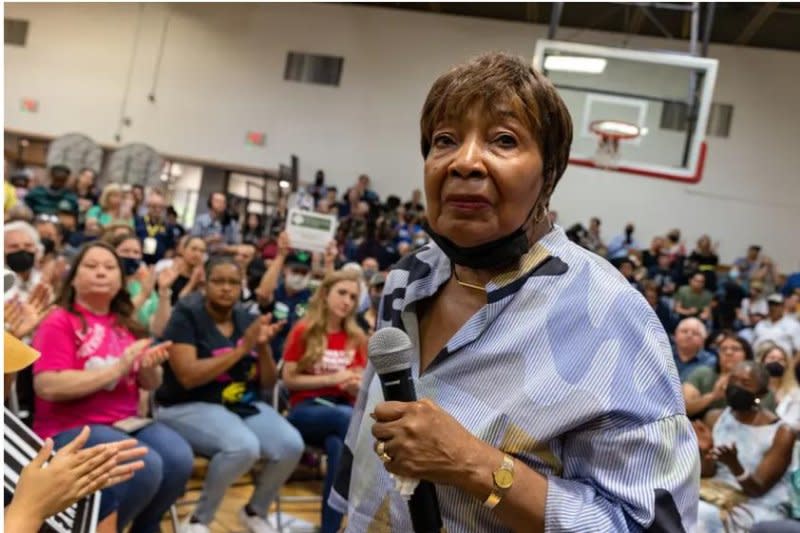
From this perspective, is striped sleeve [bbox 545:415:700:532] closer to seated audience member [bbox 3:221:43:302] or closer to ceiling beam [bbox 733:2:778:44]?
seated audience member [bbox 3:221:43:302]

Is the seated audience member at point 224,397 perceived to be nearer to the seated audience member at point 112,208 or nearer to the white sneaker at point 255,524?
the white sneaker at point 255,524

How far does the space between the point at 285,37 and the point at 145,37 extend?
9.32 ft

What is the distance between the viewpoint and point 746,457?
3434 millimetres

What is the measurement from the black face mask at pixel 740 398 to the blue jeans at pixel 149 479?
2569 millimetres

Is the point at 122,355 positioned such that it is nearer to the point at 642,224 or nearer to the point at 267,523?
the point at 267,523

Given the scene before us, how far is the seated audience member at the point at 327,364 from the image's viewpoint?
3900 millimetres

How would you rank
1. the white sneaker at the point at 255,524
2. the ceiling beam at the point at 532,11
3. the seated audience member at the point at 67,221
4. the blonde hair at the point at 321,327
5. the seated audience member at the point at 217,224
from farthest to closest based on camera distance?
the ceiling beam at the point at 532,11, the seated audience member at the point at 217,224, the seated audience member at the point at 67,221, the blonde hair at the point at 321,327, the white sneaker at the point at 255,524

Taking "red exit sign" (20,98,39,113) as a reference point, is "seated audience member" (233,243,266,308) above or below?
below

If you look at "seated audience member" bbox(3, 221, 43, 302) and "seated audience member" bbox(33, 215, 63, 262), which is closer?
"seated audience member" bbox(3, 221, 43, 302)

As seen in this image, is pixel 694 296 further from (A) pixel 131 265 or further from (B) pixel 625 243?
(A) pixel 131 265

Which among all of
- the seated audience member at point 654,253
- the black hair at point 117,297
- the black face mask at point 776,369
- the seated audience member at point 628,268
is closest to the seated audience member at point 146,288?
the black hair at point 117,297

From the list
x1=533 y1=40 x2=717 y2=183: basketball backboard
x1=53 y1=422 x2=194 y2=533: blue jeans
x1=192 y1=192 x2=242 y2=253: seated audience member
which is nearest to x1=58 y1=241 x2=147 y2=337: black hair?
x1=53 y1=422 x2=194 y2=533: blue jeans

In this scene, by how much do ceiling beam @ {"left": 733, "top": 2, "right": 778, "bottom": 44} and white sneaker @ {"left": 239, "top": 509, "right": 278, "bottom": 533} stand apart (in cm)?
1109

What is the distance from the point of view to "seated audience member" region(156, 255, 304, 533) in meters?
3.37
